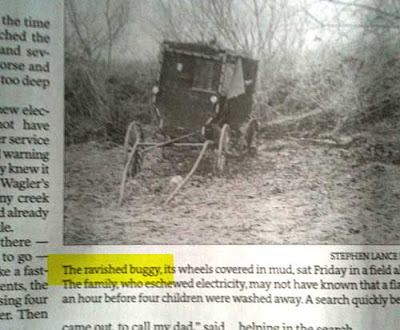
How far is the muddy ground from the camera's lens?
1.78ft

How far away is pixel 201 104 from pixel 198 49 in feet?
0.18

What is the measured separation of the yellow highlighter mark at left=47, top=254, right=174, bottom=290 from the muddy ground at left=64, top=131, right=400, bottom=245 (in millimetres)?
18

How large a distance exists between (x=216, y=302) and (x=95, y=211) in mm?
149

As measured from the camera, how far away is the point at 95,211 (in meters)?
0.54

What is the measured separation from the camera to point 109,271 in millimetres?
539

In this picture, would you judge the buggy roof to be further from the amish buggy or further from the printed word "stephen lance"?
the printed word "stephen lance"

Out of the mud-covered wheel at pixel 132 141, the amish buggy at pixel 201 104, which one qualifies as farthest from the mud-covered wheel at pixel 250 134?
the mud-covered wheel at pixel 132 141

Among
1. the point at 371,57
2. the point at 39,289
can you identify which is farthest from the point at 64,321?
the point at 371,57

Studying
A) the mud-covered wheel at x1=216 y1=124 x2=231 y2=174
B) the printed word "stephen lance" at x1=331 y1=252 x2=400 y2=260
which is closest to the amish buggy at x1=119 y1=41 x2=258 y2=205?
the mud-covered wheel at x1=216 y1=124 x2=231 y2=174

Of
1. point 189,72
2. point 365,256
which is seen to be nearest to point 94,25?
point 189,72

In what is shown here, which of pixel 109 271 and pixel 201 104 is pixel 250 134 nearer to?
pixel 201 104

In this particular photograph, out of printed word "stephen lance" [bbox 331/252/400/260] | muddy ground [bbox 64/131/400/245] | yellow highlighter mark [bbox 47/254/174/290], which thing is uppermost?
muddy ground [bbox 64/131/400/245]

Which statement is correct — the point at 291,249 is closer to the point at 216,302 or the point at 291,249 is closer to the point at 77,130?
the point at 216,302

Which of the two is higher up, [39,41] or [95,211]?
[39,41]
